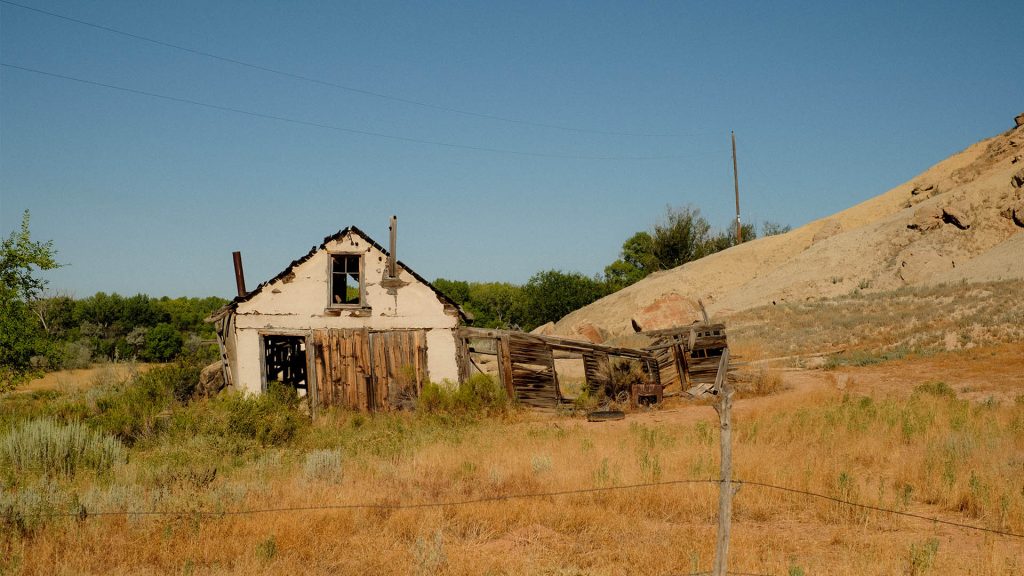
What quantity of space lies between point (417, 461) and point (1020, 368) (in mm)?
17491

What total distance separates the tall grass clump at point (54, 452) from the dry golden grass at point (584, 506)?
713mm

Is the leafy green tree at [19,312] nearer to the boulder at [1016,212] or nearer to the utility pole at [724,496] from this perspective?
the utility pole at [724,496]

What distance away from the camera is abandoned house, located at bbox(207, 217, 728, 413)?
1864 centimetres

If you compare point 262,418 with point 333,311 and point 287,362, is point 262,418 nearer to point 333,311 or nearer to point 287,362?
point 333,311

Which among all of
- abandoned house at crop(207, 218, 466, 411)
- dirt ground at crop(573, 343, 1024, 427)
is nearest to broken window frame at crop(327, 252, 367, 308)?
abandoned house at crop(207, 218, 466, 411)

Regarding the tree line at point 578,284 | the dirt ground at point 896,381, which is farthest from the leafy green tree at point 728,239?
the dirt ground at point 896,381

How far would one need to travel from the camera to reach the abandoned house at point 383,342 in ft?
61.2

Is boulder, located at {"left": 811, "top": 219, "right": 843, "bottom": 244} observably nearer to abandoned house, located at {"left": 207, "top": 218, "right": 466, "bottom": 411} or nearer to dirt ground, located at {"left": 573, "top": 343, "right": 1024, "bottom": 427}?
dirt ground, located at {"left": 573, "top": 343, "right": 1024, "bottom": 427}

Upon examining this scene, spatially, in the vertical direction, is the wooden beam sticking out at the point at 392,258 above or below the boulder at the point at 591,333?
above

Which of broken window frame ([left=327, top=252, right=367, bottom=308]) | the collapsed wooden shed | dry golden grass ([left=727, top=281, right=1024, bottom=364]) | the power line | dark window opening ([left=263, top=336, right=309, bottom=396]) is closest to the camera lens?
the power line

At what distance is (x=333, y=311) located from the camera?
19.0m

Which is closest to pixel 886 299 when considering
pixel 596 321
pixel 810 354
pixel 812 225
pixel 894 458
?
pixel 810 354

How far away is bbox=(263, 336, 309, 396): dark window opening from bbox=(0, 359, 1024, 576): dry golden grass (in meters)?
8.10

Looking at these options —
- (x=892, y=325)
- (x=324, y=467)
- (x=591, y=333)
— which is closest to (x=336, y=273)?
(x=324, y=467)
